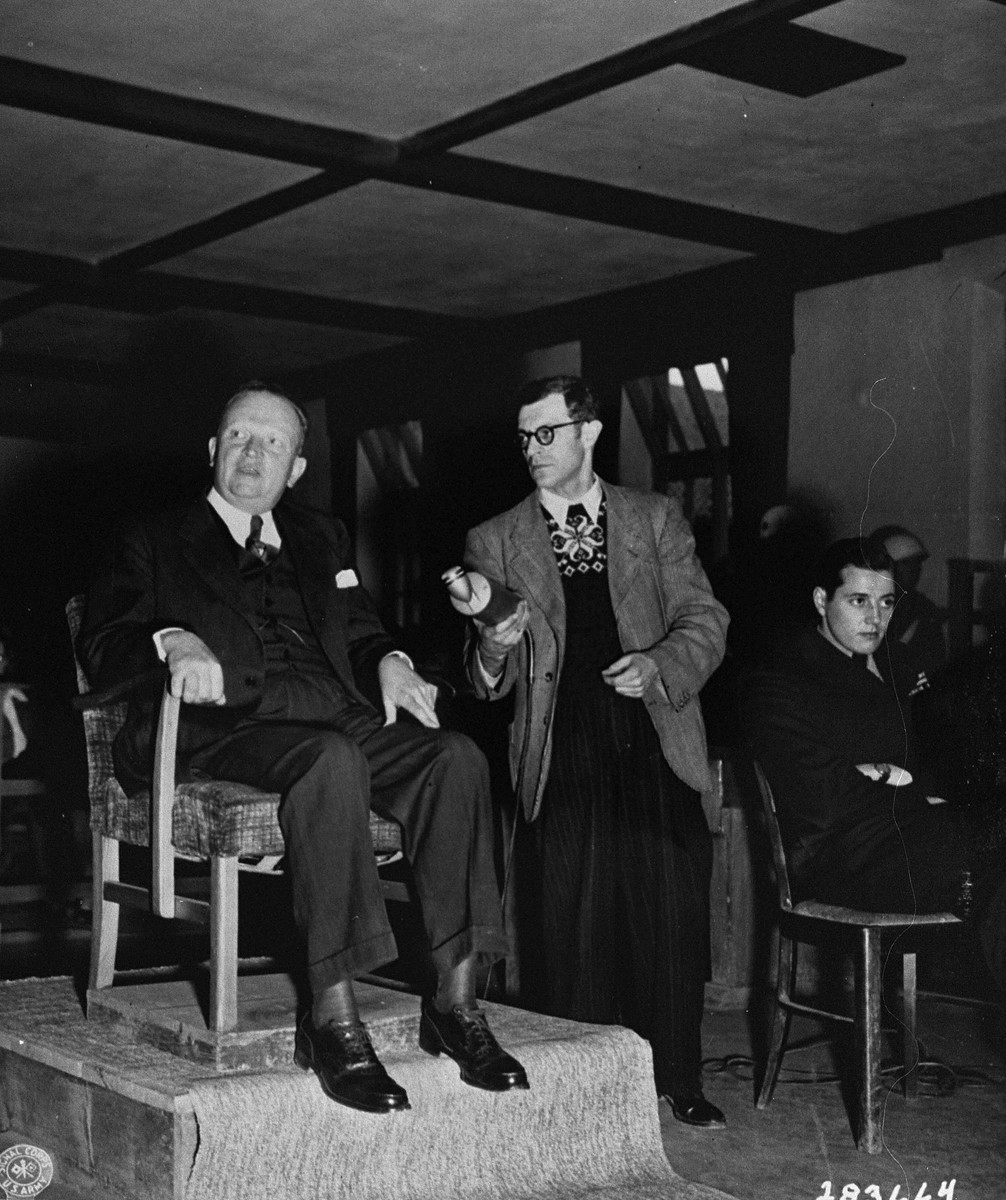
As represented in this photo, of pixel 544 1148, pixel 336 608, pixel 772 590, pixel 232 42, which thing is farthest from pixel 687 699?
pixel 772 590

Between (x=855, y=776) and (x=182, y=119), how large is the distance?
3969mm

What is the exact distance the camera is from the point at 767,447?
838cm

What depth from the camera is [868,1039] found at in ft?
11.2

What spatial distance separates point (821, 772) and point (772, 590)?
3.88m

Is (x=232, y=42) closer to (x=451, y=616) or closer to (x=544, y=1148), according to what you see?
(x=544, y=1148)

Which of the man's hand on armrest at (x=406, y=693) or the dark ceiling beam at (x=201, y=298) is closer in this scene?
the man's hand on armrest at (x=406, y=693)

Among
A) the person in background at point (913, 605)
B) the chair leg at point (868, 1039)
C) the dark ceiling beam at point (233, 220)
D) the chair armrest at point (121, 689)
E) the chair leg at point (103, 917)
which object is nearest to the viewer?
the chair armrest at point (121, 689)

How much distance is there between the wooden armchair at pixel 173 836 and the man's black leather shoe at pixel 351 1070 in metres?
0.24

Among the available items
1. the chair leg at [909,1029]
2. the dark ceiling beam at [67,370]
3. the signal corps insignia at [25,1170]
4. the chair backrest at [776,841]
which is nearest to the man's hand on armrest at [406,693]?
the chair backrest at [776,841]

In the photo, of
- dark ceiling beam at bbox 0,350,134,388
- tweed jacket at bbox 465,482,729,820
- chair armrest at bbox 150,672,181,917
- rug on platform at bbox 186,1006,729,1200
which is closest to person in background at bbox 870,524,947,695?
tweed jacket at bbox 465,482,729,820

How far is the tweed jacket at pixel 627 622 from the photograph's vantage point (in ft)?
11.9

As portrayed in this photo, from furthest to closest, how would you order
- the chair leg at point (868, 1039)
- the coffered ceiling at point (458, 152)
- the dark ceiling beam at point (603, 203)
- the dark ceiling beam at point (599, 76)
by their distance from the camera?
1. the dark ceiling beam at point (603, 203)
2. the coffered ceiling at point (458, 152)
3. the dark ceiling beam at point (599, 76)
4. the chair leg at point (868, 1039)

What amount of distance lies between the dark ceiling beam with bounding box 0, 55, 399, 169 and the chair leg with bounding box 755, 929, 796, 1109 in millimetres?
4104

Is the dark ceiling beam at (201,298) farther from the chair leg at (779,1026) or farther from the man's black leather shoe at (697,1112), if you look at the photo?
the man's black leather shoe at (697,1112)
